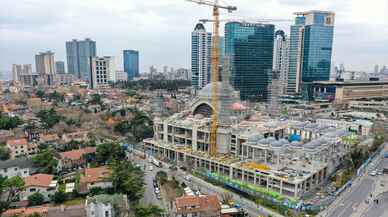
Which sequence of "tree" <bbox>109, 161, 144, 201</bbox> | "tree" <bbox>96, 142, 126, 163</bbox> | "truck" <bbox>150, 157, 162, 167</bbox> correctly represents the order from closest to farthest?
"tree" <bbox>109, 161, 144, 201</bbox> → "tree" <bbox>96, 142, 126, 163</bbox> → "truck" <bbox>150, 157, 162, 167</bbox>

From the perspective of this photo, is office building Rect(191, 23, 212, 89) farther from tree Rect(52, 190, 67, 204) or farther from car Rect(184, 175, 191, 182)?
tree Rect(52, 190, 67, 204)

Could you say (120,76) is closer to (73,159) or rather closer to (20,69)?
(20,69)

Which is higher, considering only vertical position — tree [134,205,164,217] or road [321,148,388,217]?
tree [134,205,164,217]

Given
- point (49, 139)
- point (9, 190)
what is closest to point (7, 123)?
point (49, 139)

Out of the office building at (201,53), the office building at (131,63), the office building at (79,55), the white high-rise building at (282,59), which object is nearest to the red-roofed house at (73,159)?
the office building at (201,53)

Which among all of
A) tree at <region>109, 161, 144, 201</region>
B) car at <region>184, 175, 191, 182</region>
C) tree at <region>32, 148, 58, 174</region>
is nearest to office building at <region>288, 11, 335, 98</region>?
car at <region>184, 175, 191, 182</region>

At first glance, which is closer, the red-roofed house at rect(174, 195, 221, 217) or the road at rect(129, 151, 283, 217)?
the red-roofed house at rect(174, 195, 221, 217)

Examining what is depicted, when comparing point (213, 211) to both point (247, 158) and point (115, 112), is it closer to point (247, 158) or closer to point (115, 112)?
point (247, 158)

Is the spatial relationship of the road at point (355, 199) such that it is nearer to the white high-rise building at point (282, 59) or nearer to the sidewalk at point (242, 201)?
the sidewalk at point (242, 201)
